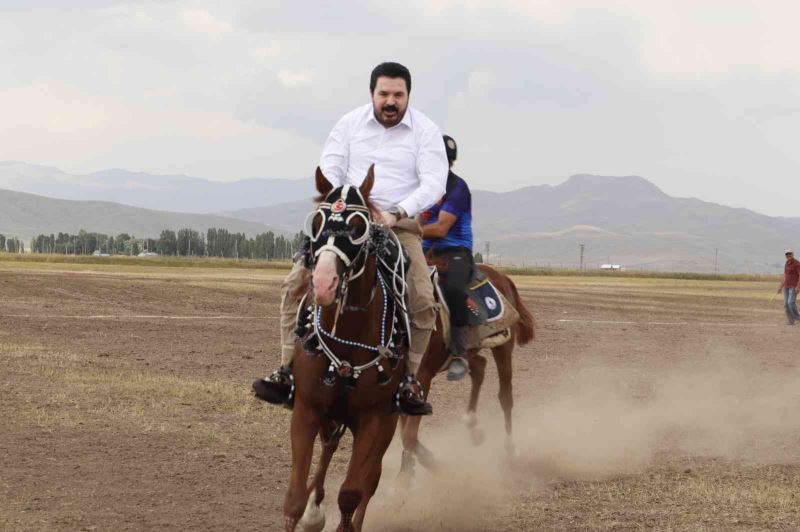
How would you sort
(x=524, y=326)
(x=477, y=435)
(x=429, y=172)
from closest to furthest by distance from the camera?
(x=429, y=172) → (x=477, y=435) → (x=524, y=326)

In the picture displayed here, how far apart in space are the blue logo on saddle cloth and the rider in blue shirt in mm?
165

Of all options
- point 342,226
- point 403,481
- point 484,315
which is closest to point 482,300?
point 484,315

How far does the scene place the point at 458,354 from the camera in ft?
34.1

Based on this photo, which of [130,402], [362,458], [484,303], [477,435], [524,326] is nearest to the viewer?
[362,458]

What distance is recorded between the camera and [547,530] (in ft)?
29.3

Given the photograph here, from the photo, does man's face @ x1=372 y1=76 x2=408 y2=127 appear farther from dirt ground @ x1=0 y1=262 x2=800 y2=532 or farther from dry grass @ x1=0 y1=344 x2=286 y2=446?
dry grass @ x1=0 y1=344 x2=286 y2=446

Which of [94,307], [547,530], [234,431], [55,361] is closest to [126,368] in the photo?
[55,361]

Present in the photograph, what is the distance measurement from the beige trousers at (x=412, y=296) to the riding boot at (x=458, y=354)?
6.31 ft

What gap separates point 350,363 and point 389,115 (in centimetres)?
179

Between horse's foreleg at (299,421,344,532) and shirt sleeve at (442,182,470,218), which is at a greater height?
shirt sleeve at (442,182,470,218)

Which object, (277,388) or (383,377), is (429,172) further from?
(277,388)

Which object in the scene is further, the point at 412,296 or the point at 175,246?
the point at 175,246

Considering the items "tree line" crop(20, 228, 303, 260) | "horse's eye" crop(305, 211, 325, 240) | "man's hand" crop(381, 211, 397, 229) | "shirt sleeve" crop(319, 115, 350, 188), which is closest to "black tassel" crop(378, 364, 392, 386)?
"man's hand" crop(381, 211, 397, 229)

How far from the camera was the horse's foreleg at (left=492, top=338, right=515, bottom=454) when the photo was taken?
41.5 feet
